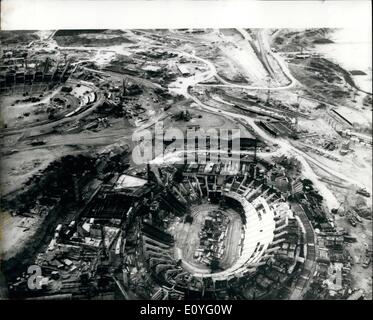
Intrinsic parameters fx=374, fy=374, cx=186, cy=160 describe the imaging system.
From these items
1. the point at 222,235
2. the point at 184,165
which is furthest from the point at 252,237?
the point at 184,165

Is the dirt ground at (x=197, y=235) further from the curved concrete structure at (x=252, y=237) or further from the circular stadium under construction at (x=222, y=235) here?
the curved concrete structure at (x=252, y=237)

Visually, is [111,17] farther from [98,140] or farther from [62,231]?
[62,231]

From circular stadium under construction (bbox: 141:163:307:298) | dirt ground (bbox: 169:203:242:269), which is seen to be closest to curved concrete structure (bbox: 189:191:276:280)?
circular stadium under construction (bbox: 141:163:307:298)

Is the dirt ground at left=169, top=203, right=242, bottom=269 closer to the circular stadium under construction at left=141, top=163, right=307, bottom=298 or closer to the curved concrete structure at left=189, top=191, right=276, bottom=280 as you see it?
the circular stadium under construction at left=141, top=163, right=307, bottom=298

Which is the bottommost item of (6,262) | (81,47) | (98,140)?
(6,262)
